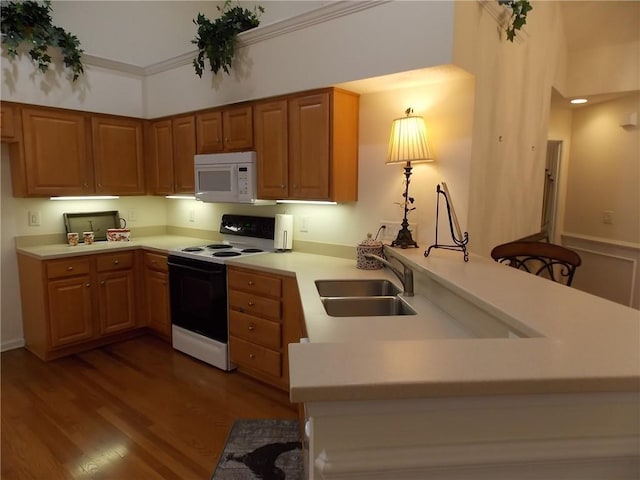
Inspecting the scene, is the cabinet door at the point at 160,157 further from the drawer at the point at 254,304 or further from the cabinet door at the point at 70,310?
the drawer at the point at 254,304

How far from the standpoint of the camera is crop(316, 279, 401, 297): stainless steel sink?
2.45 metres

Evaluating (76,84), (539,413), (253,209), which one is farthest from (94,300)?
(539,413)

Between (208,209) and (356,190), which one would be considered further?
(208,209)

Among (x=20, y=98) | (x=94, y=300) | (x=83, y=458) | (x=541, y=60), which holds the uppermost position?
(x=541, y=60)

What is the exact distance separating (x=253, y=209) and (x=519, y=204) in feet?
7.63

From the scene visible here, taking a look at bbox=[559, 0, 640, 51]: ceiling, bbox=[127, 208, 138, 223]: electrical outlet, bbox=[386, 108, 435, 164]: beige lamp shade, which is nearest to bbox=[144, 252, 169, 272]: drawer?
bbox=[127, 208, 138, 223]: electrical outlet

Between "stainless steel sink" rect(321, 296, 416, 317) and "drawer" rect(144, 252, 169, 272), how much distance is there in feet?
6.66

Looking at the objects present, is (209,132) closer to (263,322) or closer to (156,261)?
(156,261)

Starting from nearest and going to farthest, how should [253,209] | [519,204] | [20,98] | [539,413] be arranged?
[539,413], [20,98], [519,204], [253,209]

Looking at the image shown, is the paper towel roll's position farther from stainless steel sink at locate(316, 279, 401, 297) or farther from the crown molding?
the crown molding

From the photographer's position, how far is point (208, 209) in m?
4.16

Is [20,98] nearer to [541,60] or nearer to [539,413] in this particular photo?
[539,413]

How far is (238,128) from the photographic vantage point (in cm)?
330

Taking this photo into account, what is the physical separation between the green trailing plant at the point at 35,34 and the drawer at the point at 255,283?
7.61 feet
